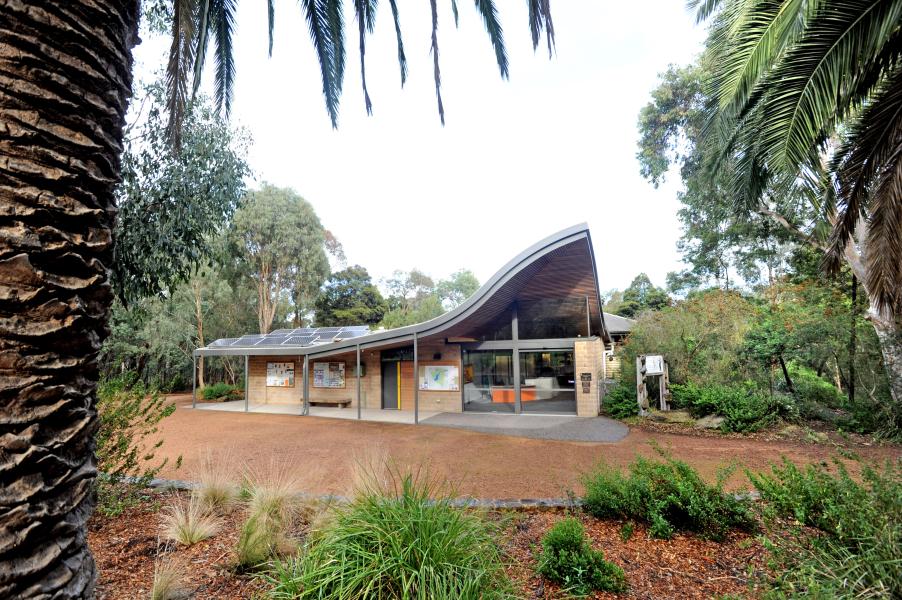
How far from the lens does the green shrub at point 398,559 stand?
224cm

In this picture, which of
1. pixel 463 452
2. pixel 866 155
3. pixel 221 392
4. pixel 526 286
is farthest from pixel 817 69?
pixel 221 392

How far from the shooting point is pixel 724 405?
9414 millimetres

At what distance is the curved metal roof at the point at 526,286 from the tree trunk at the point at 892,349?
5818 millimetres

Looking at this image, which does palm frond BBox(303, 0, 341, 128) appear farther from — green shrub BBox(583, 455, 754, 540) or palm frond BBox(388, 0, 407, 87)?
green shrub BBox(583, 455, 754, 540)

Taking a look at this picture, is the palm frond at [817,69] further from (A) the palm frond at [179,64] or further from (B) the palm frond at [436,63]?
(A) the palm frond at [179,64]

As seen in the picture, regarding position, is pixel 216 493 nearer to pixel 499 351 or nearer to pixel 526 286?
pixel 526 286

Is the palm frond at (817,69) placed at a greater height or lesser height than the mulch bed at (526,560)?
greater

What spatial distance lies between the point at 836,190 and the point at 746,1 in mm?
2858

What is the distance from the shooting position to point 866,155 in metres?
4.56

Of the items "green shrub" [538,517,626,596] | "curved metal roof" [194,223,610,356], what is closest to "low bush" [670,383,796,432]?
"curved metal roof" [194,223,610,356]

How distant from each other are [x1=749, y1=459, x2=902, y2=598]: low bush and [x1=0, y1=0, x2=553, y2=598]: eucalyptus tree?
3.02m

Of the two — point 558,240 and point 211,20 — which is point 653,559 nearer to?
point 211,20

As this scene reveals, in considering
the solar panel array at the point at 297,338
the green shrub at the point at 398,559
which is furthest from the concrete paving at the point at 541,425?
the green shrub at the point at 398,559

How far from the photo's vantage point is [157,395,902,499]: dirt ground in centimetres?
586
